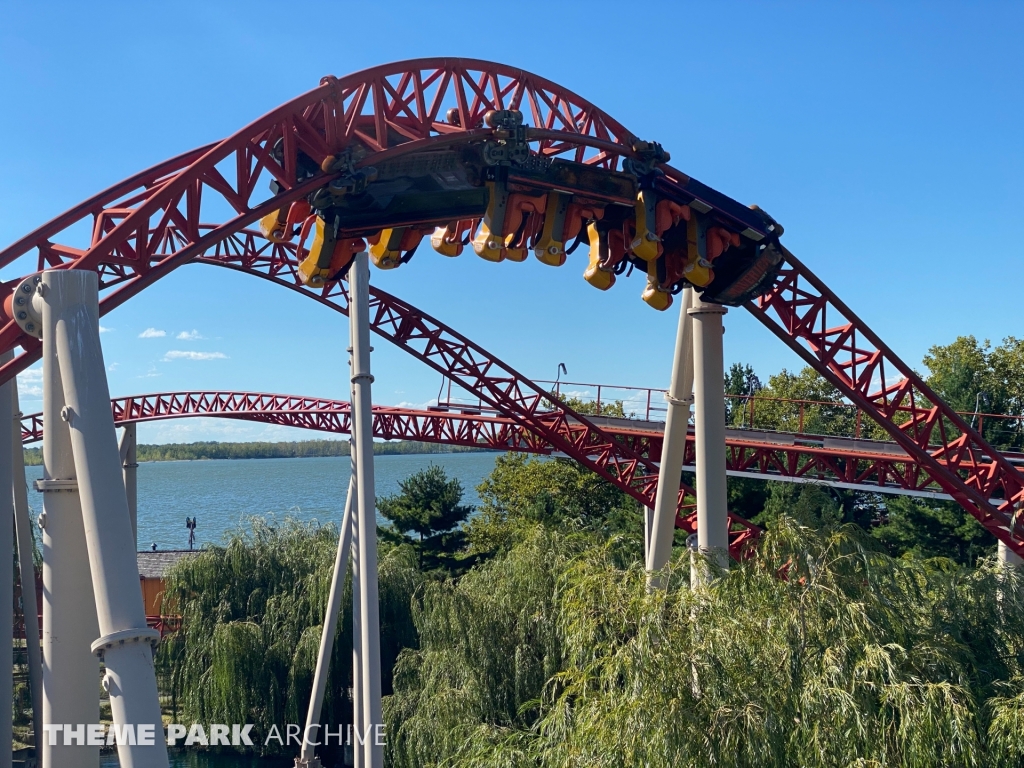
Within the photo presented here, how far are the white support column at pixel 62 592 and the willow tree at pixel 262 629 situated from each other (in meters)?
12.0

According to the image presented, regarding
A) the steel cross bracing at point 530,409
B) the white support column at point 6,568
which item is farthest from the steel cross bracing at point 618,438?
the white support column at point 6,568

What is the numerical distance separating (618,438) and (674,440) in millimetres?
6885

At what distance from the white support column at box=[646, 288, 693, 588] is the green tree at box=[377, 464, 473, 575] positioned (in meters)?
17.3

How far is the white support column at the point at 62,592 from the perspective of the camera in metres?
5.26

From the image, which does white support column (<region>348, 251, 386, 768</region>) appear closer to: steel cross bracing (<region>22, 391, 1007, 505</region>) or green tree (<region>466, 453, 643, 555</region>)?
steel cross bracing (<region>22, 391, 1007, 505</region>)

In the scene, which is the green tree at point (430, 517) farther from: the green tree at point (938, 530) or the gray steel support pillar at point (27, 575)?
the gray steel support pillar at point (27, 575)

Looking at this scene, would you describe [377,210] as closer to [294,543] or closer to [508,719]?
[508,719]

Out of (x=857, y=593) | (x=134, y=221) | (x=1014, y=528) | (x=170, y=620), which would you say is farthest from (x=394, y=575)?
(x=134, y=221)

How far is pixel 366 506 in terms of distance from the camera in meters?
10.4

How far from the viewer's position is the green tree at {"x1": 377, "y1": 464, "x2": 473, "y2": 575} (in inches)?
1114

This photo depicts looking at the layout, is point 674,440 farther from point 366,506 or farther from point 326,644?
point 326,644

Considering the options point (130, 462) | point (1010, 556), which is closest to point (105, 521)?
point (1010, 556)

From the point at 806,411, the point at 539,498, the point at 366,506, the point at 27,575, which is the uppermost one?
the point at 806,411

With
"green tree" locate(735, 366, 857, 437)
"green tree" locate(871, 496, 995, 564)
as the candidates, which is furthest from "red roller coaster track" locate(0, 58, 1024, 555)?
"green tree" locate(735, 366, 857, 437)
